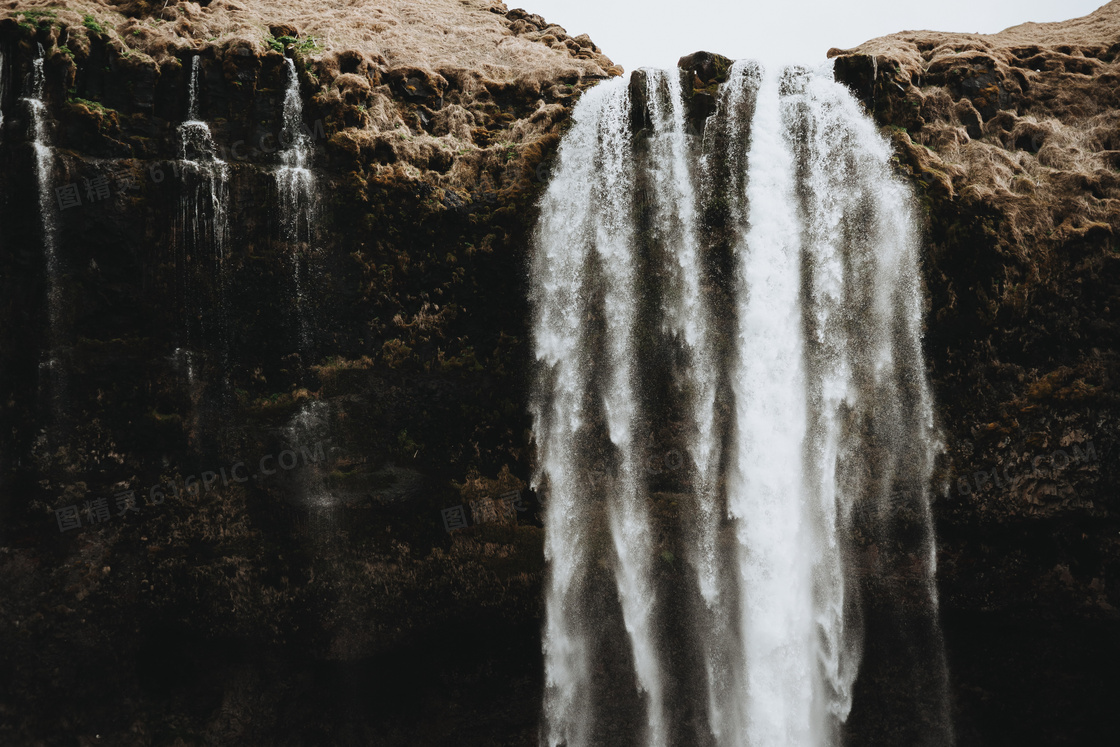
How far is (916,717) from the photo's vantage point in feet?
39.7

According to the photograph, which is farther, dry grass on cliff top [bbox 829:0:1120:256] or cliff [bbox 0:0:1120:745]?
dry grass on cliff top [bbox 829:0:1120:256]

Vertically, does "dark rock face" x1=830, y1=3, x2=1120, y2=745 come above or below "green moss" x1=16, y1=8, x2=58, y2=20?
below

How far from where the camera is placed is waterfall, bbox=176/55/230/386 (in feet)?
38.1

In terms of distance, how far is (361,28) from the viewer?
1498cm

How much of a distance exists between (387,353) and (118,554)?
6.05m

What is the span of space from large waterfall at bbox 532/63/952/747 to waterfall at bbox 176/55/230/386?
594cm

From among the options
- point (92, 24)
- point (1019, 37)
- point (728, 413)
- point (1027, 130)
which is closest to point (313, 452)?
point (728, 413)

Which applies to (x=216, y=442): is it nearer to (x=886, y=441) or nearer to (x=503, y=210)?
(x=503, y=210)

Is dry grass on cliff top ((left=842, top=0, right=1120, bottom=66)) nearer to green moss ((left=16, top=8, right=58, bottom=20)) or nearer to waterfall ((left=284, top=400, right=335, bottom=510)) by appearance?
waterfall ((left=284, top=400, right=335, bottom=510))

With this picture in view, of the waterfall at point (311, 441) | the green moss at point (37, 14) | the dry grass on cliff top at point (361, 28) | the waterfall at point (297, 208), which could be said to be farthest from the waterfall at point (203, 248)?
the green moss at point (37, 14)

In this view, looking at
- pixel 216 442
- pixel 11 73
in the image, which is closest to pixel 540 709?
pixel 216 442

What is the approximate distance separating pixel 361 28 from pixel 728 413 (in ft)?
40.9

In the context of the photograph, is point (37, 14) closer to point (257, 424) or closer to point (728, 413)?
point (257, 424)

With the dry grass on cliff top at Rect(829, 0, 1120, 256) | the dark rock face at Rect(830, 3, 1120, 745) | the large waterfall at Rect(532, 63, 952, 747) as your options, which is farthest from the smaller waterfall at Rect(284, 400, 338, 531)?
the dry grass on cliff top at Rect(829, 0, 1120, 256)
